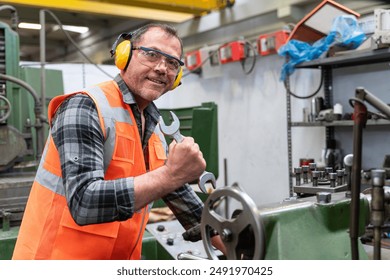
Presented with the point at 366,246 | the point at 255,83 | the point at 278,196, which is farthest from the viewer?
the point at 255,83

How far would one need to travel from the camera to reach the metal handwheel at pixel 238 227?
59 cm

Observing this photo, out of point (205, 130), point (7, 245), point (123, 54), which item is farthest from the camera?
point (205, 130)

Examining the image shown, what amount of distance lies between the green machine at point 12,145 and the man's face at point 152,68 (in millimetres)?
799

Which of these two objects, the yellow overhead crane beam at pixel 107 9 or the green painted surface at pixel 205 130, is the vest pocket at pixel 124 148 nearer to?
the green painted surface at pixel 205 130

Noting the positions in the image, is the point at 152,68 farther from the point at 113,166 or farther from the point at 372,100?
the point at 372,100

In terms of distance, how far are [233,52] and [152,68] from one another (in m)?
2.18

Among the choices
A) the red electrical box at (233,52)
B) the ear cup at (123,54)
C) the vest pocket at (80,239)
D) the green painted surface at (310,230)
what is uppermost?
the red electrical box at (233,52)

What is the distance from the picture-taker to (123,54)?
104 centimetres

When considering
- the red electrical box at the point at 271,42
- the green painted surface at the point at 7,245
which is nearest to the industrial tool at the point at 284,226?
the green painted surface at the point at 7,245

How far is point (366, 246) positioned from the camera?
83 cm

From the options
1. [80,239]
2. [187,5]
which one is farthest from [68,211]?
[187,5]

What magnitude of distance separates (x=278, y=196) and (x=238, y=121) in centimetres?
68

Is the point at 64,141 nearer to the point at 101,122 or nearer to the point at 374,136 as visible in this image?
the point at 101,122
